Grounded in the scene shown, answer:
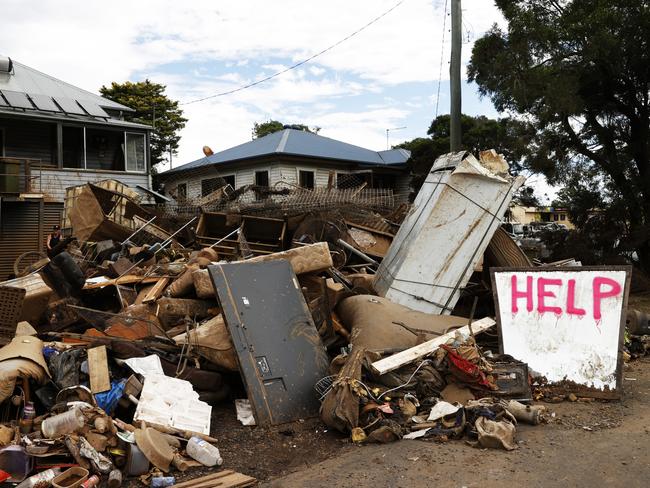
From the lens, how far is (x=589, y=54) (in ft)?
39.2

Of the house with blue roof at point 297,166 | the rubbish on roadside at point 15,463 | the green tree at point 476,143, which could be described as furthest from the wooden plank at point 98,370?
the house with blue roof at point 297,166

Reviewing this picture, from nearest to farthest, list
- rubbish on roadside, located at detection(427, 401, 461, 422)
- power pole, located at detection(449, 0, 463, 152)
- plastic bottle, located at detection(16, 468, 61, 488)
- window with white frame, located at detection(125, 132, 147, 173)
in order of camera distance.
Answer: plastic bottle, located at detection(16, 468, 61, 488), rubbish on roadside, located at detection(427, 401, 461, 422), power pole, located at detection(449, 0, 463, 152), window with white frame, located at detection(125, 132, 147, 173)

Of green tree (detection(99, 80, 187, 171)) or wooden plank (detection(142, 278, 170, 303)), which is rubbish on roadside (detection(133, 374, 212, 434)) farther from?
green tree (detection(99, 80, 187, 171))

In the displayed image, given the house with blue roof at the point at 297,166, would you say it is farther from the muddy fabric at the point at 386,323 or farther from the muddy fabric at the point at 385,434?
the muddy fabric at the point at 385,434

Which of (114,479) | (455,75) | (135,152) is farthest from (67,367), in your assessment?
(135,152)

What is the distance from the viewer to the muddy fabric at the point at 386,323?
233 inches

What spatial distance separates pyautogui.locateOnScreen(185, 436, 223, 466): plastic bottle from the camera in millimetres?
4082

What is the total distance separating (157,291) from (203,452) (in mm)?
3472

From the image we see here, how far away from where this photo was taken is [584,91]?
13.6 meters

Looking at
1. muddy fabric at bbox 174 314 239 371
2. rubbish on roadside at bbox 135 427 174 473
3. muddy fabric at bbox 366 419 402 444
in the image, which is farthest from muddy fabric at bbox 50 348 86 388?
muddy fabric at bbox 366 419 402 444

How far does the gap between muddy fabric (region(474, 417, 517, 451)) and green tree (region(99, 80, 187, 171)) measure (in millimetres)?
30495

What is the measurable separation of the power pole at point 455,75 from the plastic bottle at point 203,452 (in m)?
7.73

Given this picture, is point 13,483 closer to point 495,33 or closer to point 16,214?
point 495,33

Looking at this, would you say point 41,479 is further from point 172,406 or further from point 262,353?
→ point 262,353
